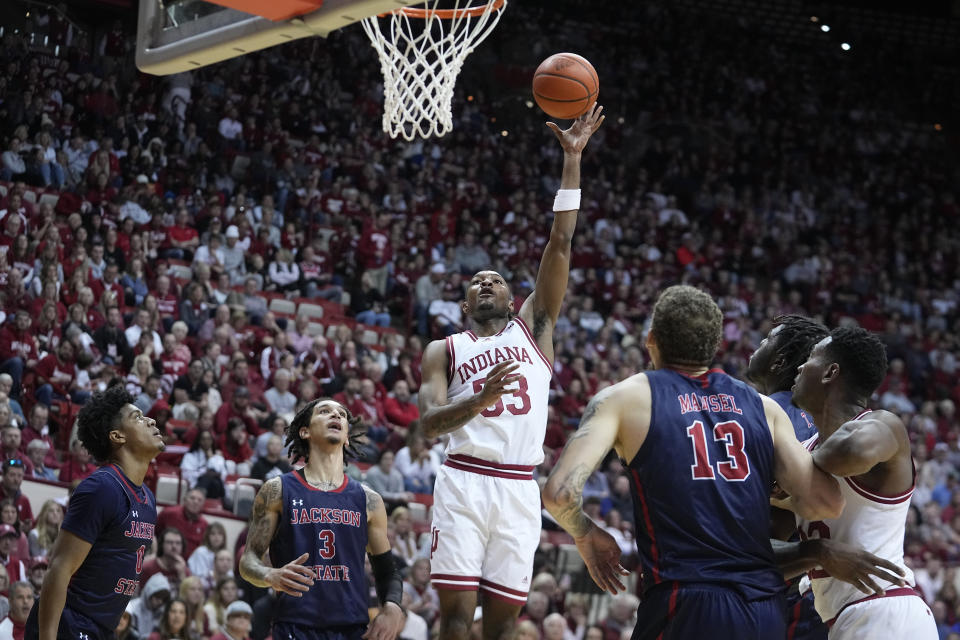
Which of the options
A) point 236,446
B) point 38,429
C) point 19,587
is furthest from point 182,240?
point 19,587

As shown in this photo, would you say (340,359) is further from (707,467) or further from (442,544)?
(707,467)

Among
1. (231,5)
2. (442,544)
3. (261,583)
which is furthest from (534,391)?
(231,5)

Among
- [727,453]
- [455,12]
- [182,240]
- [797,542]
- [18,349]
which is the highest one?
[455,12]

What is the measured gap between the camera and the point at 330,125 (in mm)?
18266

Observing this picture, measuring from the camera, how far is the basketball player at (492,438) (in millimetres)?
5457

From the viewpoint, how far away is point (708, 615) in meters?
3.54

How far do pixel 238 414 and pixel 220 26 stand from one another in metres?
5.85

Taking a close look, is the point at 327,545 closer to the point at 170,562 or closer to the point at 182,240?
the point at 170,562

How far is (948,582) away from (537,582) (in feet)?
16.2

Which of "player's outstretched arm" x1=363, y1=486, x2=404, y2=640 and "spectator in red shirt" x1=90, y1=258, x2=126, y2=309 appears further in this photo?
"spectator in red shirt" x1=90, y1=258, x2=126, y2=309

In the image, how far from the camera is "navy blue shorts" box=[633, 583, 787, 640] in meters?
3.54

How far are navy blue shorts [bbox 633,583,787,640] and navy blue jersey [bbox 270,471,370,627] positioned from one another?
1994mm

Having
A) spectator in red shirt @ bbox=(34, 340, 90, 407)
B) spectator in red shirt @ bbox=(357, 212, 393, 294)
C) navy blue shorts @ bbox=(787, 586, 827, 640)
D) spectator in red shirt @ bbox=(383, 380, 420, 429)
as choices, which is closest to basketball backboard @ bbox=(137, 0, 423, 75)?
navy blue shorts @ bbox=(787, 586, 827, 640)

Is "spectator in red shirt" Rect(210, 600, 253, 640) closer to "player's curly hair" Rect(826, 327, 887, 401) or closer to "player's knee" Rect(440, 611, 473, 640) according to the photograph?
"player's knee" Rect(440, 611, 473, 640)
